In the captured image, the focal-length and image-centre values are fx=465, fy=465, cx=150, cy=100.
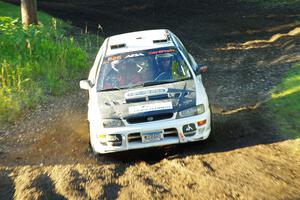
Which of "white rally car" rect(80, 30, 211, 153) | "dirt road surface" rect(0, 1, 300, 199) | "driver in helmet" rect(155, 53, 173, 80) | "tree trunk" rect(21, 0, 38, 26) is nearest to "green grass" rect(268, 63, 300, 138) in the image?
"dirt road surface" rect(0, 1, 300, 199)

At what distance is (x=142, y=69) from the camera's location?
28.1ft

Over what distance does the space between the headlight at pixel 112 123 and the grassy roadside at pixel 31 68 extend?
345 cm

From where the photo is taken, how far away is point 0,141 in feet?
30.4

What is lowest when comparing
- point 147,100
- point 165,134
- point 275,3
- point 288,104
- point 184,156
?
point 275,3

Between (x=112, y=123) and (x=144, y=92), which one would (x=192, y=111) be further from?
(x=112, y=123)

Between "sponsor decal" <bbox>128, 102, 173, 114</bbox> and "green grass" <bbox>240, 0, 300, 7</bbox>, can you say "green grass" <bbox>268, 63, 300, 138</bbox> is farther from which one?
"green grass" <bbox>240, 0, 300, 7</bbox>

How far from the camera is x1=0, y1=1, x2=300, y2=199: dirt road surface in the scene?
6566mm

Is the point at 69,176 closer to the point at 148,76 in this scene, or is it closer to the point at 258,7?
the point at 148,76

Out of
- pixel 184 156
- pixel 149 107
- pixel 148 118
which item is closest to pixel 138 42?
pixel 149 107

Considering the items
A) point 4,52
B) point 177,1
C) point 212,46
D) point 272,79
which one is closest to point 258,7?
point 177,1

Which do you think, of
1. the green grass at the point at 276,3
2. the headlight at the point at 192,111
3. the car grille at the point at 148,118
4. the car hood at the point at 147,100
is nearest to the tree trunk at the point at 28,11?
the car hood at the point at 147,100

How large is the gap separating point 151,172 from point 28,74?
245 inches

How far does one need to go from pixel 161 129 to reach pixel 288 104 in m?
4.15

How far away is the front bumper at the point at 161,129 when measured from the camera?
7402 mm
